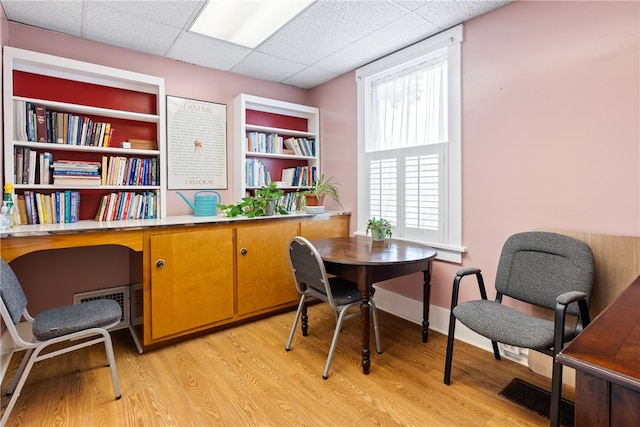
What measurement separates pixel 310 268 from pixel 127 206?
168cm

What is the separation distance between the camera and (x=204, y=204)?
304 cm

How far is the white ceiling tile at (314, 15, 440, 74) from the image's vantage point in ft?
8.05

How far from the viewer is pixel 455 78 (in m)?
2.51

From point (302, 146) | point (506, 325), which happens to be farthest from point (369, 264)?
point (302, 146)

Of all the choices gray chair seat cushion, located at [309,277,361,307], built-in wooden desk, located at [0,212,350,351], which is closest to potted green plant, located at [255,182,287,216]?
built-in wooden desk, located at [0,212,350,351]

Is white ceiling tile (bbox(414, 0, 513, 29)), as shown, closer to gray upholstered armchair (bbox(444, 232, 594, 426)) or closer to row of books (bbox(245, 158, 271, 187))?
gray upholstered armchair (bbox(444, 232, 594, 426))

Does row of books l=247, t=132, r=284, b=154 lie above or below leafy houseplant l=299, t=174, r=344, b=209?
above

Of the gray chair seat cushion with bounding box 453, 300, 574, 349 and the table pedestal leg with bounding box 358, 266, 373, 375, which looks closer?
the gray chair seat cushion with bounding box 453, 300, 574, 349

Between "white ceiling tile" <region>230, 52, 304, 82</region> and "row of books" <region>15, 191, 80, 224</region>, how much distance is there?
183 cm

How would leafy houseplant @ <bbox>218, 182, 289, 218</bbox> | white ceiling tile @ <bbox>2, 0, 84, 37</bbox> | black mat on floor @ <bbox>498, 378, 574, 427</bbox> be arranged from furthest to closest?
leafy houseplant @ <bbox>218, 182, 289, 218</bbox>, white ceiling tile @ <bbox>2, 0, 84, 37</bbox>, black mat on floor @ <bbox>498, 378, 574, 427</bbox>

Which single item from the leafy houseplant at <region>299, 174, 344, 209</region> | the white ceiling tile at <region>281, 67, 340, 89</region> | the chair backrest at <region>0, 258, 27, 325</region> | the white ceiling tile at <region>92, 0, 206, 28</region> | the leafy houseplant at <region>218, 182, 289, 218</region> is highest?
the white ceiling tile at <region>281, 67, 340, 89</region>

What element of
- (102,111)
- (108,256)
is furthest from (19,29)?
(108,256)

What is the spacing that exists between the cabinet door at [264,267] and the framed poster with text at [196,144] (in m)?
0.80

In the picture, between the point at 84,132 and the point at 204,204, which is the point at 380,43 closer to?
the point at 204,204
